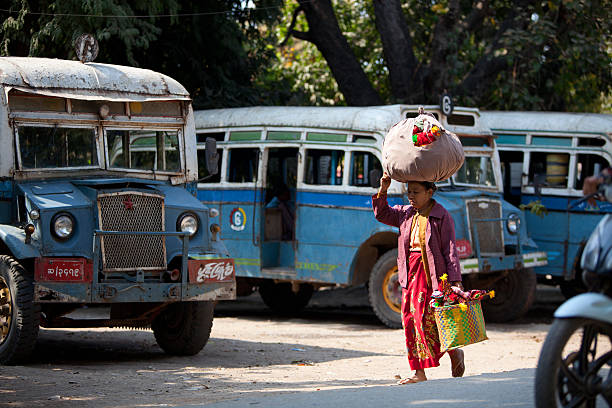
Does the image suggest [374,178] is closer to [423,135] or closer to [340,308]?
[340,308]

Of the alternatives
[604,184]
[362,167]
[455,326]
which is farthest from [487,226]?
[604,184]

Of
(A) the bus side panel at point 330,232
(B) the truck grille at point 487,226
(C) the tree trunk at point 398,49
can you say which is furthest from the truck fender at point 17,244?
(C) the tree trunk at point 398,49


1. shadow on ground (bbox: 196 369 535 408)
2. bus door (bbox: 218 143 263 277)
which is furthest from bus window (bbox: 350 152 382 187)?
shadow on ground (bbox: 196 369 535 408)

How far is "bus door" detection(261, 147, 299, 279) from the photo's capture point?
13.3 metres

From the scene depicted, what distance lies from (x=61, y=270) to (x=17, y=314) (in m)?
0.53

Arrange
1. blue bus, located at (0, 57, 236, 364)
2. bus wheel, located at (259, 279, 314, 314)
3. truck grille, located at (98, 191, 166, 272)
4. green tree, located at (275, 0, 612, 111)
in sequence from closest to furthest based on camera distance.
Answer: blue bus, located at (0, 57, 236, 364), truck grille, located at (98, 191, 166, 272), bus wheel, located at (259, 279, 314, 314), green tree, located at (275, 0, 612, 111)

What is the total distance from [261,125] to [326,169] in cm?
125

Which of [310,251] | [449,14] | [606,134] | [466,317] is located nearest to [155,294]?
[466,317]

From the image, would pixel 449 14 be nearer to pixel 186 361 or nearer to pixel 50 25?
pixel 50 25

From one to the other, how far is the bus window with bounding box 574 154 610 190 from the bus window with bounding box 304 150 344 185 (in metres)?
3.48

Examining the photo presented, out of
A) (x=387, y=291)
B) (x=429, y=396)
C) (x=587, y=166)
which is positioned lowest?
(x=387, y=291)

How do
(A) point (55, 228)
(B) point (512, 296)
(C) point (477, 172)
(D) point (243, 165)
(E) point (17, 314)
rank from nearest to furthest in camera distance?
(E) point (17, 314)
(A) point (55, 228)
(B) point (512, 296)
(C) point (477, 172)
(D) point (243, 165)

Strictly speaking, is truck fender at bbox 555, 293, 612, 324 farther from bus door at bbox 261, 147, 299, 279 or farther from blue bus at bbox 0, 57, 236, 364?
bus door at bbox 261, 147, 299, 279

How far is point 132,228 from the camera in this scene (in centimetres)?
875
